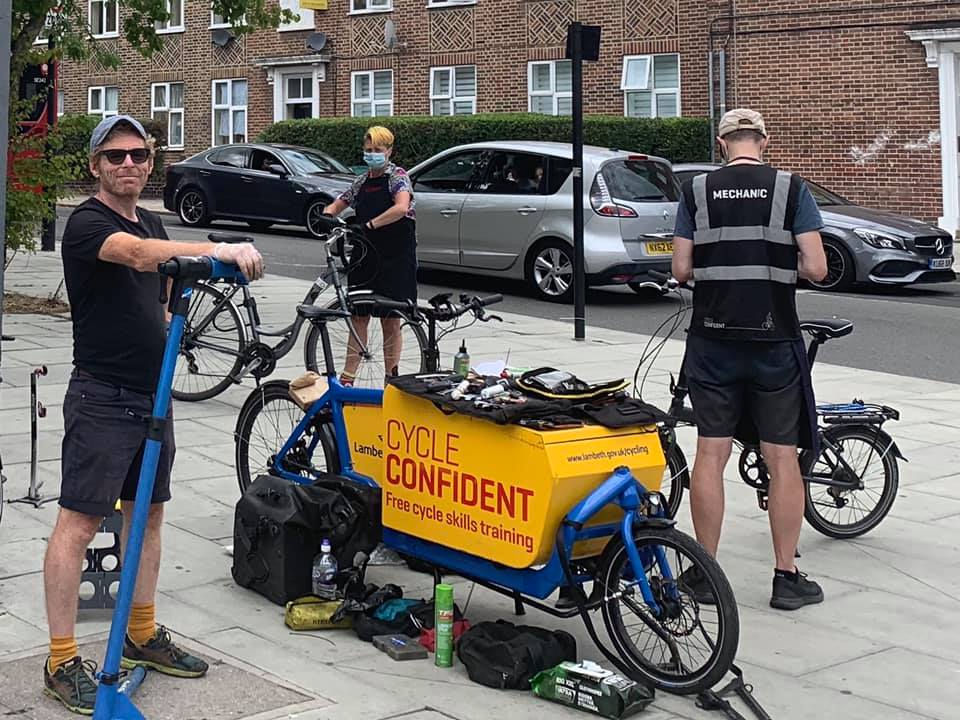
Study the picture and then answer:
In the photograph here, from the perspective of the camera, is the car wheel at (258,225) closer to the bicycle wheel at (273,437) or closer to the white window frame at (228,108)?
the white window frame at (228,108)

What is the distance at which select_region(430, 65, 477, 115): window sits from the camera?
31000mm

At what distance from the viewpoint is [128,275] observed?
4.92m

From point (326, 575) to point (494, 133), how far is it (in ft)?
74.4

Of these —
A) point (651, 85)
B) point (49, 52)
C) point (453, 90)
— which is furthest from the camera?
point (453, 90)

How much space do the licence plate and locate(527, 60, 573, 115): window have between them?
44.9 feet

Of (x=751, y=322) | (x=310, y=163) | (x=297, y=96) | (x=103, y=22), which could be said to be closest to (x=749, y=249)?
(x=751, y=322)

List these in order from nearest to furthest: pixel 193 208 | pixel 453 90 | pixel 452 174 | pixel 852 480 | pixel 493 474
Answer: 1. pixel 493 474
2. pixel 852 480
3. pixel 452 174
4. pixel 193 208
5. pixel 453 90

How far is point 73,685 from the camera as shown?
4.80 meters

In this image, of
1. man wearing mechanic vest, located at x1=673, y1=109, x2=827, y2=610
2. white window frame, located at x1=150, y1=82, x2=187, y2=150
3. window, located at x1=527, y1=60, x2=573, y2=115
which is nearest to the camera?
man wearing mechanic vest, located at x1=673, y1=109, x2=827, y2=610

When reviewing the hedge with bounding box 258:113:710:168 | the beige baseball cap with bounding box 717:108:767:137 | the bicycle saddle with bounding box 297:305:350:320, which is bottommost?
the bicycle saddle with bounding box 297:305:350:320

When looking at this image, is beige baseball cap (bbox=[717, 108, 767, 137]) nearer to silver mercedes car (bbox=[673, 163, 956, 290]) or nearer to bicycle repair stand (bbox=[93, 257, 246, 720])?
bicycle repair stand (bbox=[93, 257, 246, 720])

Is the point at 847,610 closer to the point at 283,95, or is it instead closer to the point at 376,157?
the point at 376,157

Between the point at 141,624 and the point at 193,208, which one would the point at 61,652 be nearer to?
the point at 141,624

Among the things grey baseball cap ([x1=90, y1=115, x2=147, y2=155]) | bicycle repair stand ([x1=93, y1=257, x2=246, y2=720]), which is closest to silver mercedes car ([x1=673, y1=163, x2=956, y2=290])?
grey baseball cap ([x1=90, y1=115, x2=147, y2=155])
